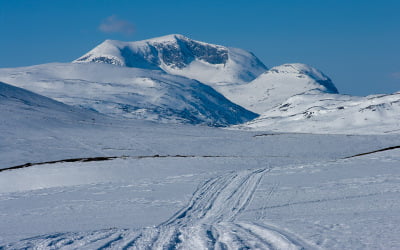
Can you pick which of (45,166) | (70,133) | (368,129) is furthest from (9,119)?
(368,129)

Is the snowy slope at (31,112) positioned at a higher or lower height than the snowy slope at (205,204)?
higher

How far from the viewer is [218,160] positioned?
37.5 meters

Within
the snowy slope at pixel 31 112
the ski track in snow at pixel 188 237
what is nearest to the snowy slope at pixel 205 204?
the ski track in snow at pixel 188 237

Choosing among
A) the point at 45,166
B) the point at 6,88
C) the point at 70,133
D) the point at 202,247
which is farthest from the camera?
the point at 6,88

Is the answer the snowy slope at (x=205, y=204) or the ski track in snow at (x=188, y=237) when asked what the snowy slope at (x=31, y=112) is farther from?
the ski track in snow at (x=188, y=237)

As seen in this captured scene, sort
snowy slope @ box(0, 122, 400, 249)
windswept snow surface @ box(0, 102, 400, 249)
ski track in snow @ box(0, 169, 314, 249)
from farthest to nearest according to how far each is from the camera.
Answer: windswept snow surface @ box(0, 102, 400, 249) < snowy slope @ box(0, 122, 400, 249) < ski track in snow @ box(0, 169, 314, 249)

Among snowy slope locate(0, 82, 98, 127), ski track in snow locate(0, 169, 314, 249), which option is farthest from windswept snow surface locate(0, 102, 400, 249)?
snowy slope locate(0, 82, 98, 127)

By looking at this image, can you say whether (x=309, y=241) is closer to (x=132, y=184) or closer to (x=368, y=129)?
(x=132, y=184)

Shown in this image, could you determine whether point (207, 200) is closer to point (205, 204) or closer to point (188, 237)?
point (205, 204)

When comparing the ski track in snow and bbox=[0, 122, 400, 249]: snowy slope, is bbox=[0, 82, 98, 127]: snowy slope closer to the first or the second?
bbox=[0, 122, 400, 249]: snowy slope

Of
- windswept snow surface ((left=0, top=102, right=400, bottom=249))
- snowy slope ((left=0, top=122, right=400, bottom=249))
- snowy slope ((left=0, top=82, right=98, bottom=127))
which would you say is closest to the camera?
snowy slope ((left=0, top=122, right=400, bottom=249))

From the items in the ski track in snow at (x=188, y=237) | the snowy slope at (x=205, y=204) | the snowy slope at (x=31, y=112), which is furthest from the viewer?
the snowy slope at (x=31, y=112)

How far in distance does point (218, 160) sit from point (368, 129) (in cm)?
17252

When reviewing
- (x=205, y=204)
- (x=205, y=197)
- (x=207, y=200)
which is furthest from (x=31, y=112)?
(x=205, y=204)
